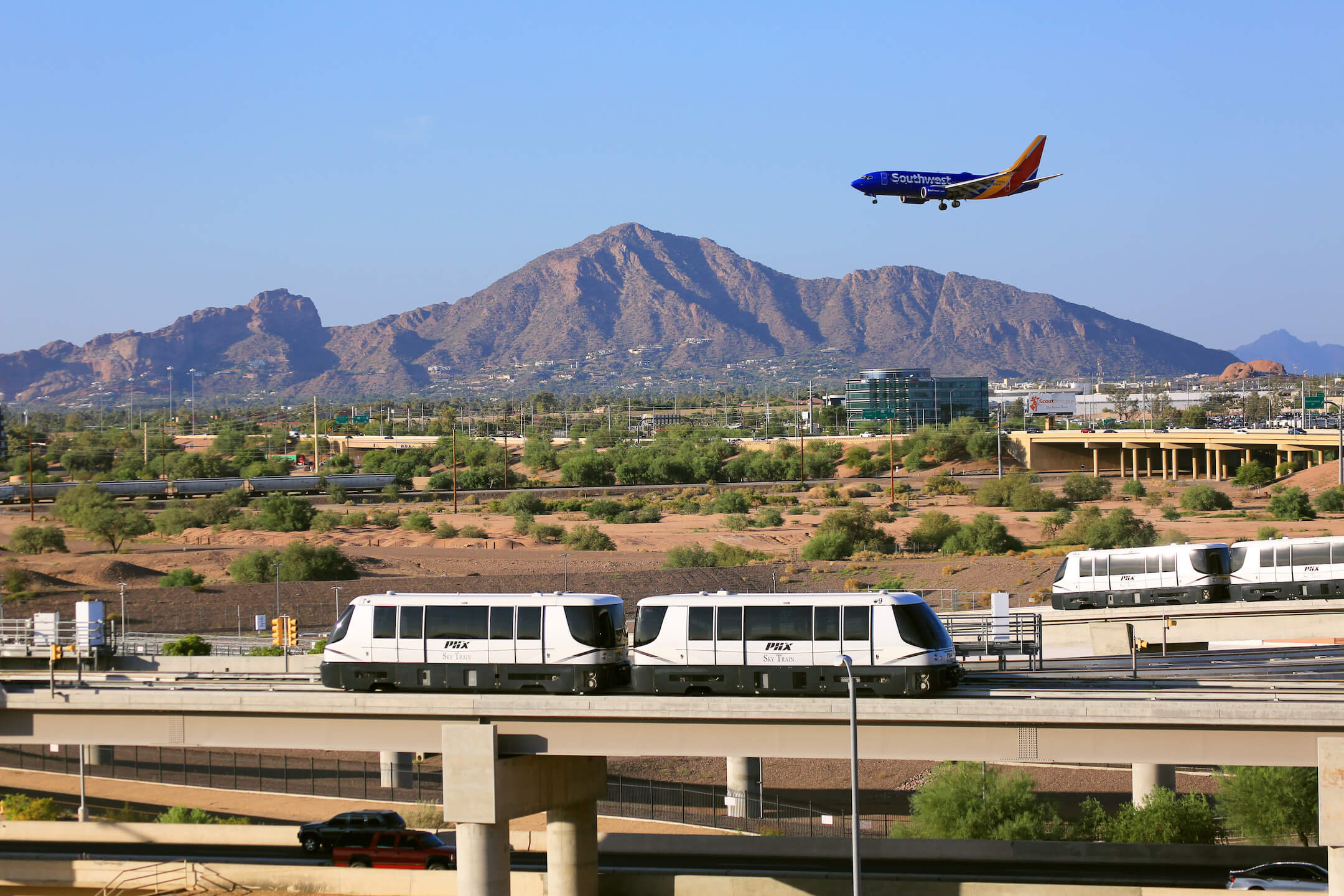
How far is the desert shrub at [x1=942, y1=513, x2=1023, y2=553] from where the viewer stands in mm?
84688

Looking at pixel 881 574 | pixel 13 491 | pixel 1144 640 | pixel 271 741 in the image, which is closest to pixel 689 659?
pixel 271 741

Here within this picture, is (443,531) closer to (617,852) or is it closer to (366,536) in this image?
(366,536)

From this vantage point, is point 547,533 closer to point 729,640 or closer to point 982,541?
point 982,541

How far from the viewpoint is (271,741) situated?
25953 mm

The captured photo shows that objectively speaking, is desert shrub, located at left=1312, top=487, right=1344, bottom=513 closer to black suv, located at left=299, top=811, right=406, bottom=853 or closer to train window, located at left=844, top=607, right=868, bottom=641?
black suv, located at left=299, top=811, right=406, bottom=853

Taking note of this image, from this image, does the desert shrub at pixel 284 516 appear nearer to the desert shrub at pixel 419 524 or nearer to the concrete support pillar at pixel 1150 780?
the desert shrub at pixel 419 524

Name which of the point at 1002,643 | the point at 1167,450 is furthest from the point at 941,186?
the point at 1167,450

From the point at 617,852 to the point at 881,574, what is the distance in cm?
4057

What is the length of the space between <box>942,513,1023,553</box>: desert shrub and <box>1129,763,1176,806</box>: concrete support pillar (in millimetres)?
49209

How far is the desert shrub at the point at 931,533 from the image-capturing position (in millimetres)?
88106

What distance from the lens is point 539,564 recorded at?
268ft

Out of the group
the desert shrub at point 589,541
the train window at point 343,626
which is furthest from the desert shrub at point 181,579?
the train window at point 343,626

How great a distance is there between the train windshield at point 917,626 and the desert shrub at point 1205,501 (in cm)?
8744

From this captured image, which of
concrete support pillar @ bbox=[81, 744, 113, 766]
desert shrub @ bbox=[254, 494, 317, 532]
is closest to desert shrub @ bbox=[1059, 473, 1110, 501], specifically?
desert shrub @ bbox=[254, 494, 317, 532]
